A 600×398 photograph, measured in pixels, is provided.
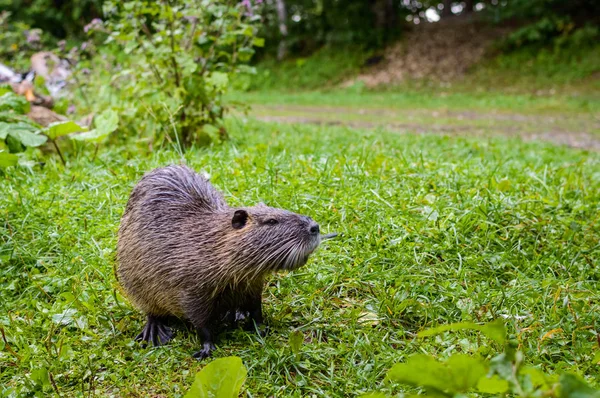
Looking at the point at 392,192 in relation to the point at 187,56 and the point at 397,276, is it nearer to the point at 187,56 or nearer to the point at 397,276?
the point at 397,276

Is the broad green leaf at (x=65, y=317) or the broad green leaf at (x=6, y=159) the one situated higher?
the broad green leaf at (x=6, y=159)

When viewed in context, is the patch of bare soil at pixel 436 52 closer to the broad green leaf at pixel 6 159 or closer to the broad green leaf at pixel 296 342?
the broad green leaf at pixel 6 159

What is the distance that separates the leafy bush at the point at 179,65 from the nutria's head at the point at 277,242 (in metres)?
2.98

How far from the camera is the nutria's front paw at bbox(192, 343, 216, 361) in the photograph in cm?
267

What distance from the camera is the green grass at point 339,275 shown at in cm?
262

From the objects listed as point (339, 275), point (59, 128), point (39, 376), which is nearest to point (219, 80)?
point (59, 128)

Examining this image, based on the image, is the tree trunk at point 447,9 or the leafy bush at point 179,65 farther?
the tree trunk at point 447,9

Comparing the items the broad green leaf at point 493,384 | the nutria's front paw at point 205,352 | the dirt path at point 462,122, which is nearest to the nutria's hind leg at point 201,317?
the nutria's front paw at point 205,352

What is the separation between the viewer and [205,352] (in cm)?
268

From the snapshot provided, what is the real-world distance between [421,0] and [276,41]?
7.16m

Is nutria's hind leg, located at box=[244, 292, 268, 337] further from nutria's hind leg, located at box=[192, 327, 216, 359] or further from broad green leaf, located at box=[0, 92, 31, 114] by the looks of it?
broad green leaf, located at box=[0, 92, 31, 114]

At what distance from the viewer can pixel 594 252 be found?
3607 mm

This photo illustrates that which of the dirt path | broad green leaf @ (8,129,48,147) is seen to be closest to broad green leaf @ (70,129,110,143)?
broad green leaf @ (8,129,48,147)

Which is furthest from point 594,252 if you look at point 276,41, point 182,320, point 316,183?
point 276,41
